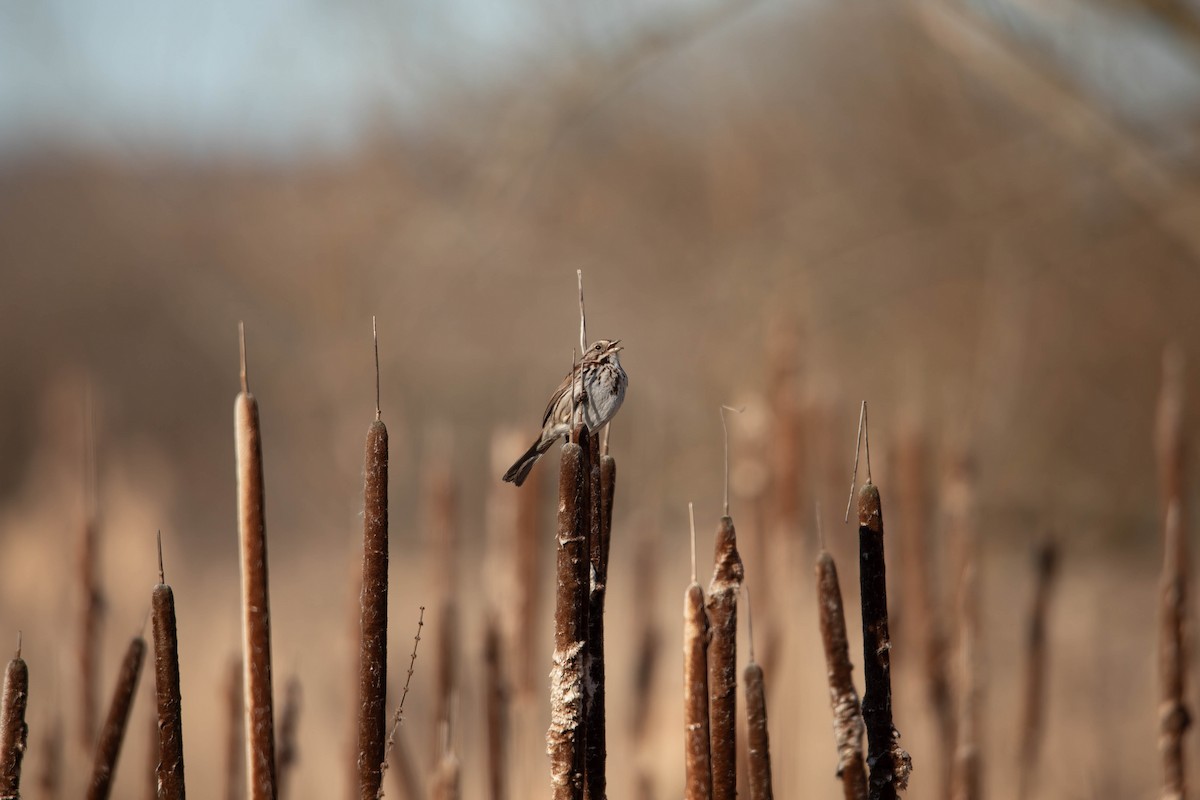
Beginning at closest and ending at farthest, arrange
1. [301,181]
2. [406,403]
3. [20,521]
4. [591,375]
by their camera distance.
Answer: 1. [591,375]
2. [20,521]
3. [406,403]
4. [301,181]

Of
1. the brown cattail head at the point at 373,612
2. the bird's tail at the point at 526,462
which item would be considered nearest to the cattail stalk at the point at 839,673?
the brown cattail head at the point at 373,612

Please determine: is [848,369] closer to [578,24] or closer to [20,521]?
[578,24]

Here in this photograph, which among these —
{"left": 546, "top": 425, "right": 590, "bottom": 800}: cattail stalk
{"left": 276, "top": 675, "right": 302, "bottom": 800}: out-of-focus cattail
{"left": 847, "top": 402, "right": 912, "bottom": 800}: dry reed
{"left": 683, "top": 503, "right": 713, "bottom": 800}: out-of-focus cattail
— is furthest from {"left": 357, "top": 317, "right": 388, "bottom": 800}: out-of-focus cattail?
{"left": 276, "top": 675, "right": 302, "bottom": 800}: out-of-focus cattail

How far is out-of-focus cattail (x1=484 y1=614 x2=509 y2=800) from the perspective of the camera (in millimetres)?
2529

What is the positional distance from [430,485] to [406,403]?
7.84 metres

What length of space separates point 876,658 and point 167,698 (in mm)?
991

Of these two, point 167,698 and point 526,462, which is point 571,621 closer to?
point 167,698

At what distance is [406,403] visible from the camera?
36.0ft

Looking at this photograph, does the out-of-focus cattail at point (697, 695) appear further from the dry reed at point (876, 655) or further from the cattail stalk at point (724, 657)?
the dry reed at point (876, 655)

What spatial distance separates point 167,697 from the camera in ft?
4.98

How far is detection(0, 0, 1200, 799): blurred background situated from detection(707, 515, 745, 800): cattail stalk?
2.57ft

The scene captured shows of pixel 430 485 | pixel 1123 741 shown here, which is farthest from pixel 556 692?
pixel 1123 741

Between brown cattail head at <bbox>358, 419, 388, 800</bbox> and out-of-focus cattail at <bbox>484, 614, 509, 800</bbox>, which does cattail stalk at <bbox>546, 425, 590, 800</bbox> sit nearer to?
brown cattail head at <bbox>358, 419, 388, 800</bbox>

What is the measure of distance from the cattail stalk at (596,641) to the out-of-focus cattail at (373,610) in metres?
0.28
